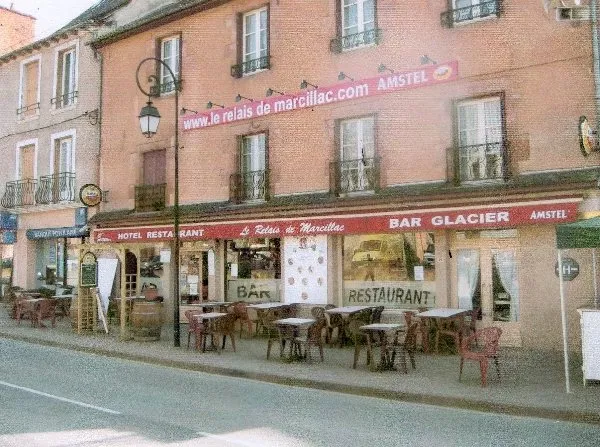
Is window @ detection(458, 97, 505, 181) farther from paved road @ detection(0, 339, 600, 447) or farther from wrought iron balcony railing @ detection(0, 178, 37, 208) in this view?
wrought iron balcony railing @ detection(0, 178, 37, 208)

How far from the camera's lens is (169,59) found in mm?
18312

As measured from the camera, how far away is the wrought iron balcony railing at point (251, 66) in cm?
1588

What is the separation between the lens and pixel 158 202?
59.4 feet

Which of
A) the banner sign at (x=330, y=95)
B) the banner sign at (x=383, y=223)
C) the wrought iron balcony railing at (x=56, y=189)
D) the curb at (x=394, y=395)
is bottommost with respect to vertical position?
the curb at (x=394, y=395)

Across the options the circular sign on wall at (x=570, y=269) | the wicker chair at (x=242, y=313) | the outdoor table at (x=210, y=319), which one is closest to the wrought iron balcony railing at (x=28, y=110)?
the wicker chair at (x=242, y=313)

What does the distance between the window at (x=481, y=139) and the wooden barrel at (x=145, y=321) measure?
7640 millimetres

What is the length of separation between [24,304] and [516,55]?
14403 millimetres

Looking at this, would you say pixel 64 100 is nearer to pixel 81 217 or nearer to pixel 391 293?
pixel 81 217

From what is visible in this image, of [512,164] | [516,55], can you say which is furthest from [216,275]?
[516,55]

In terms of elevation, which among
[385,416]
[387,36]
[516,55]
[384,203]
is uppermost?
[387,36]

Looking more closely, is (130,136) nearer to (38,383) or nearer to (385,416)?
(38,383)

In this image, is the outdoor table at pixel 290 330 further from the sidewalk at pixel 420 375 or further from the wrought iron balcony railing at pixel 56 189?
the wrought iron balcony railing at pixel 56 189

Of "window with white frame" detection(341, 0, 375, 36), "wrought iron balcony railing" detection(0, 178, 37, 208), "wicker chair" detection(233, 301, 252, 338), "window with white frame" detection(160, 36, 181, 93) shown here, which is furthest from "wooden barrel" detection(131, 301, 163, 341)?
"wrought iron balcony railing" detection(0, 178, 37, 208)

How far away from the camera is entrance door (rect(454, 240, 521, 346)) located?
1223 cm
